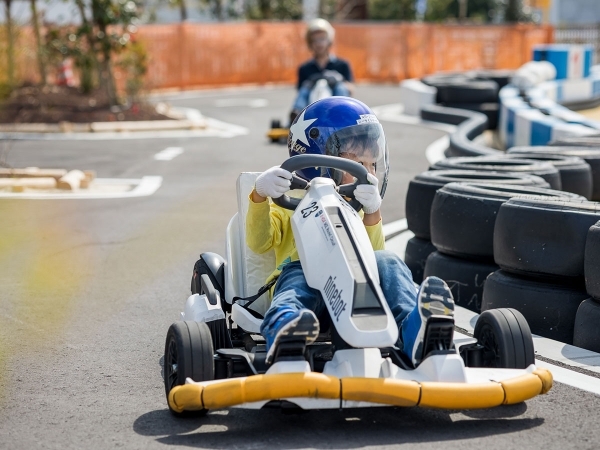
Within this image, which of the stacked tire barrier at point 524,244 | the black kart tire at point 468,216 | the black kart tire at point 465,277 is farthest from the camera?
the black kart tire at point 465,277

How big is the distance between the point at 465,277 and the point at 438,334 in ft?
6.37

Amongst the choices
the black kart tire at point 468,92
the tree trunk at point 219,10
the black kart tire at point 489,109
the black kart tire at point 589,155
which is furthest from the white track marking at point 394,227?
the tree trunk at point 219,10

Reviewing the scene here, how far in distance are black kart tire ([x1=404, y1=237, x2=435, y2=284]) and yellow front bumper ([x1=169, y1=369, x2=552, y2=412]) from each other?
8.63ft

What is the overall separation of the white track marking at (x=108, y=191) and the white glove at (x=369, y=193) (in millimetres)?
5611

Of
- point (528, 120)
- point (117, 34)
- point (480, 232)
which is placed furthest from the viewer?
point (117, 34)

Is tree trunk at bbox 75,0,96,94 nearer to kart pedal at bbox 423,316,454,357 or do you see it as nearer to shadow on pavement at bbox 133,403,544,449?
shadow on pavement at bbox 133,403,544,449

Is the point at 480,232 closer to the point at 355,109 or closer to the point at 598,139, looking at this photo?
the point at 355,109

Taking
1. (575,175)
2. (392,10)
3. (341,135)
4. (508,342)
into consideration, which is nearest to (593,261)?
(508,342)

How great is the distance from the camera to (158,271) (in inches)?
263

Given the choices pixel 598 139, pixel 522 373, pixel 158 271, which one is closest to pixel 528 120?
pixel 598 139

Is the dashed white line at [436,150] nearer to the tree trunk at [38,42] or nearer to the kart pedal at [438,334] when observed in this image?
the tree trunk at [38,42]

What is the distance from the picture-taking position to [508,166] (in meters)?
6.97

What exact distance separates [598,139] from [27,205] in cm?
484

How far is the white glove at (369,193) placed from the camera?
13.9ft
